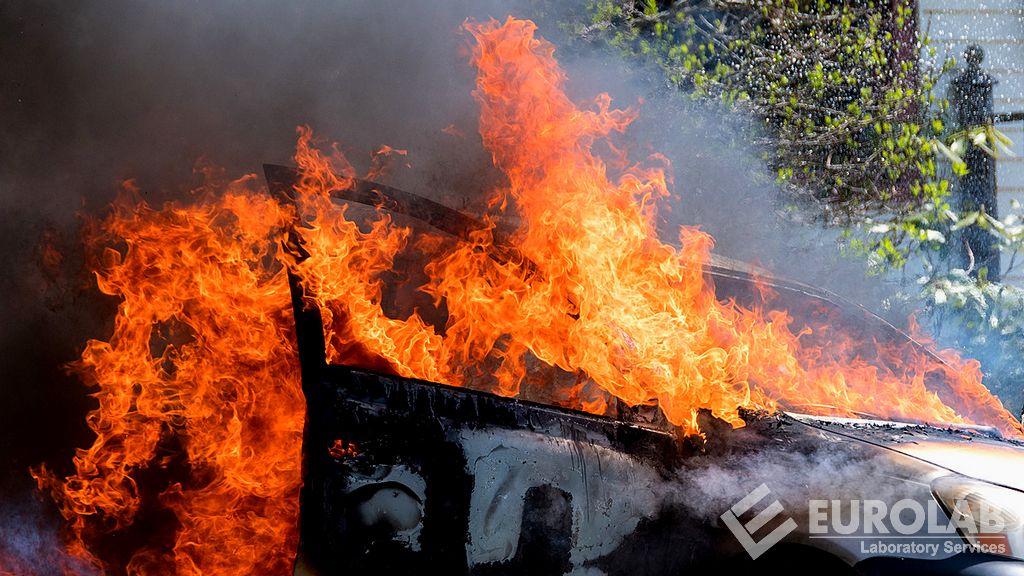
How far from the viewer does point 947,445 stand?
123 inches

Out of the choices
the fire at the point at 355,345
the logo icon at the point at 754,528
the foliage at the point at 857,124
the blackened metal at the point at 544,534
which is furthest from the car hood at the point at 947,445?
the foliage at the point at 857,124

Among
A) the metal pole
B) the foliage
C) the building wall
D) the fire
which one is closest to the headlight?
the fire

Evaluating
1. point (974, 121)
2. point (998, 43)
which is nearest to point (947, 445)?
point (974, 121)

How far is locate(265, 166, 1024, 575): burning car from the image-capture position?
7.86 ft

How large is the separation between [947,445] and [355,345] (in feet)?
8.56

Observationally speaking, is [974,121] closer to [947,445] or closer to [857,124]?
[857,124]

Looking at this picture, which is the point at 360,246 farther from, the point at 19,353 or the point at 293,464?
the point at 19,353

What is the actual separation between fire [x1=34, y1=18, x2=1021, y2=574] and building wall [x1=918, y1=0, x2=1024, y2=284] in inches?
164

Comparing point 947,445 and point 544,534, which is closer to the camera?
point 544,534

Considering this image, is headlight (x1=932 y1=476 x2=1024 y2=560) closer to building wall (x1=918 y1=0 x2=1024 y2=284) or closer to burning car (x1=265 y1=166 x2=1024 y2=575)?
burning car (x1=265 y1=166 x2=1024 y2=575)

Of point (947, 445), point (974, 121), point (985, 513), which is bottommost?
point (985, 513)

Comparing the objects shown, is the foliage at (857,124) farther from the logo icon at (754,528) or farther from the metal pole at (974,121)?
the logo icon at (754,528)

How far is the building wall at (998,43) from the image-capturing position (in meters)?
8.17

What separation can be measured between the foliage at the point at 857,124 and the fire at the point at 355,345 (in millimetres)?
2479
